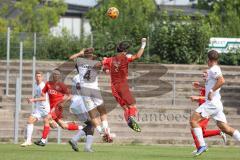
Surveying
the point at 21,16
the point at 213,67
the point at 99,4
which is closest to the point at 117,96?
the point at 213,67

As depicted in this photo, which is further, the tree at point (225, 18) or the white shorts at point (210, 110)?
the tree at point (225, 18)

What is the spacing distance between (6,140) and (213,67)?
11363 millimetres

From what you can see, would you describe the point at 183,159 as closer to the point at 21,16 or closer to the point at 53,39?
the point at 53,39

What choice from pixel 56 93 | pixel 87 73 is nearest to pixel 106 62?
pixel 87 73

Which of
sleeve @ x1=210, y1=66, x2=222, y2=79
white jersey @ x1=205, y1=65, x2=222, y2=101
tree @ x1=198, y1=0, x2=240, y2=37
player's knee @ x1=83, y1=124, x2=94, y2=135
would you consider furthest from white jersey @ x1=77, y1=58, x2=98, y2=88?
tree @ x1=198, y1=0, x2=240, y2=37

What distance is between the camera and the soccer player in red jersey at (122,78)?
21.6 meters

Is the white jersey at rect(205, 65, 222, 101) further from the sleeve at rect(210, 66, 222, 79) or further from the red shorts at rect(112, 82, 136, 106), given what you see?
the red shorts at rect(112, 82, 136, 106)

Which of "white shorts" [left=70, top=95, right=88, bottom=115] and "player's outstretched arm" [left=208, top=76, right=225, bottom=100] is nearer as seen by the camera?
"player's outstretched arm" [left=208, top=76, right=225, bottom=100]

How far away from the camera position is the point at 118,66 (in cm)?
2197

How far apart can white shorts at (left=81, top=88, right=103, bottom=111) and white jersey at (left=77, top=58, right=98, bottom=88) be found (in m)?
0.14

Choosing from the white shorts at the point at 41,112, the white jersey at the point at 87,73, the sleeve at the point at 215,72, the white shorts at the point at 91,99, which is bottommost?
the white shorts at the point at 41,112

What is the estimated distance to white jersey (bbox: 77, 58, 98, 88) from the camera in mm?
21375

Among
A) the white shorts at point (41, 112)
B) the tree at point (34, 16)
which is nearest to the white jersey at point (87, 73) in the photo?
the white shorts at point (41, 112)

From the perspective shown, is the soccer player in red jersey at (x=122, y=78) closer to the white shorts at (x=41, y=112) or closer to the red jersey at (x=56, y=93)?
the red jersey at (x=56, y=93)
